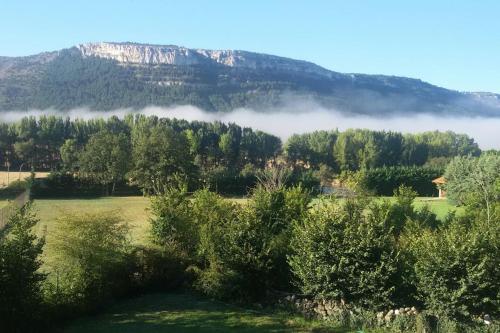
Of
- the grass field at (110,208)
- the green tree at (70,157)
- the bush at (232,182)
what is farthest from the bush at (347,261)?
the green tree at (70,157)

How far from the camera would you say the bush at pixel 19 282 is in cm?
1620

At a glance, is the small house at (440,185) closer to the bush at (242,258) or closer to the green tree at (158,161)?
the green tree at (158,161)

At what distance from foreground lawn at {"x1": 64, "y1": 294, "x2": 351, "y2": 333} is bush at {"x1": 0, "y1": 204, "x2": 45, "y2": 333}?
1653 millimetres

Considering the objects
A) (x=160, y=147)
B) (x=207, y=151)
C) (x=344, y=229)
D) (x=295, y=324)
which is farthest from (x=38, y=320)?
(x=207, y=151)

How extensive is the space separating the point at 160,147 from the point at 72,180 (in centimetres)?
1216

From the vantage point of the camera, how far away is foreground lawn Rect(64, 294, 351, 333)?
17906mm

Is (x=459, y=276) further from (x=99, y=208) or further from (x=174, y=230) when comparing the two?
(x=99, y=208)

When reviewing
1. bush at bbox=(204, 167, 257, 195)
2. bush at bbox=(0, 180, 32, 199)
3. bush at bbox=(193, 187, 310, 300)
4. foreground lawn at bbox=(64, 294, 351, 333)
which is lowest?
bush at bbox=(204, 167, 257, 195)

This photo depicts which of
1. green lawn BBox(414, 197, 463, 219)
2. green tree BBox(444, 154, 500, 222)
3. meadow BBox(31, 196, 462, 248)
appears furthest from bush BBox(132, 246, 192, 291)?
green tree BBox(444, 154, 500, 222)

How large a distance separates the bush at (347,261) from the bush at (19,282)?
9.04 meters

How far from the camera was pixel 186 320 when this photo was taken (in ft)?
61.9

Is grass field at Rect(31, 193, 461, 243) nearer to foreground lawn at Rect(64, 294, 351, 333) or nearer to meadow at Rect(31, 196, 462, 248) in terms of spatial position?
meadow at Rect(31, 196, 462, 248)

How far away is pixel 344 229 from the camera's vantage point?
19.8 metres

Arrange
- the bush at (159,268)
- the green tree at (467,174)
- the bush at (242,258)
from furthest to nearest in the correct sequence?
1. the green tree at (467,174)
2. the bush at (159,268)
3. the bush at (242,258)
